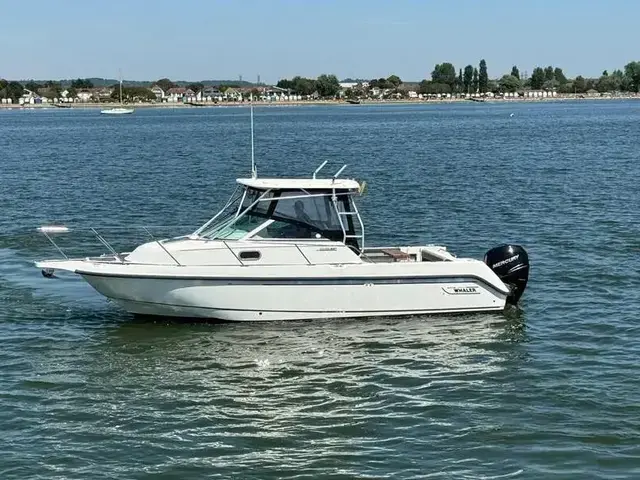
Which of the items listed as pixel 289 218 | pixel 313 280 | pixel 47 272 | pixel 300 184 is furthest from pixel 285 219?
pixel 47 272

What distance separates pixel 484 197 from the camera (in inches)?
1383

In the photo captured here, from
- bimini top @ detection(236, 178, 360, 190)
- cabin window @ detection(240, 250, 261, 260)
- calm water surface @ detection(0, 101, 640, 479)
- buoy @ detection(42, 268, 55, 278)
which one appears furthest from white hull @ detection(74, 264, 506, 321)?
bimini top @ detection(236, 178, 360, 190)

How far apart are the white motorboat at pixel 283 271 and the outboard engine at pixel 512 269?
1.40 ft

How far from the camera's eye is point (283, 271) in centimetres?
1574

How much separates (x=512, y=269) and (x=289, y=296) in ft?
13.7

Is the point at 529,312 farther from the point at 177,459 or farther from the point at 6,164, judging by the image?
the point at 6,164

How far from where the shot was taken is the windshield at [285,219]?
16.2 meters

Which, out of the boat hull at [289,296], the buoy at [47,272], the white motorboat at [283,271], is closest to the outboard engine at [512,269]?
the white motorboat at [283,271]

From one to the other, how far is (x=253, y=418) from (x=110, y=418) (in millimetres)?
1804

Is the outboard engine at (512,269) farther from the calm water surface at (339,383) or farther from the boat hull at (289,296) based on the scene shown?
the boat hull at (289,296)

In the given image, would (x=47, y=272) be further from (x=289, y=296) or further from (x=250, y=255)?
(x=289, y=296)

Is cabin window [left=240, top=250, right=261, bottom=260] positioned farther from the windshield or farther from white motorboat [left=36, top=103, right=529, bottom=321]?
the windshield

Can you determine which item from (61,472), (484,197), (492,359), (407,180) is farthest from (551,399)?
(407,180)

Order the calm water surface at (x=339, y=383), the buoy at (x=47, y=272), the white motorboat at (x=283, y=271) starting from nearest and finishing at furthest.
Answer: the calm water surface at (x=339, y=383), the white motorboat at (x=283, y=271), the buoy at (x=47, y=272)
